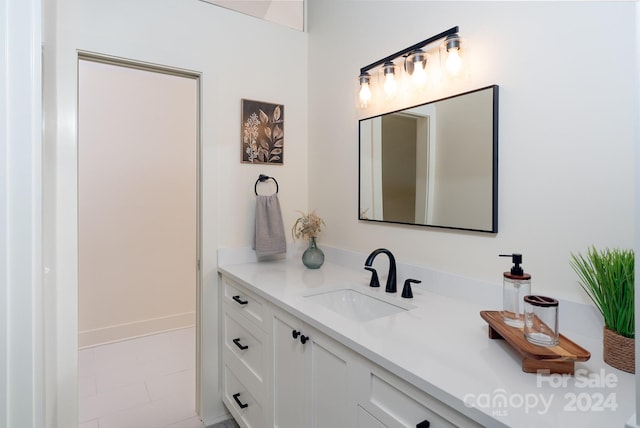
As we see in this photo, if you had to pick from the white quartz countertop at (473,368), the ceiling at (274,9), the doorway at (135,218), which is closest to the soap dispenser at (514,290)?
the white quartz countertop at (473,368)

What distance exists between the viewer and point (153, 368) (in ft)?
8.32

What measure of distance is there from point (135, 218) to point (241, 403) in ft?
6.68

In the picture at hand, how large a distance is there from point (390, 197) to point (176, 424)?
174 cm

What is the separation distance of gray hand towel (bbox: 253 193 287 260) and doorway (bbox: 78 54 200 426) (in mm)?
1203

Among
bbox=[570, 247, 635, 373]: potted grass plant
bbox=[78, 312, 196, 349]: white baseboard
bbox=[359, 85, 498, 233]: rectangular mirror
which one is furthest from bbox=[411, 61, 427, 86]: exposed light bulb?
bbox=[78, 312, 196, 349]: white baseboard

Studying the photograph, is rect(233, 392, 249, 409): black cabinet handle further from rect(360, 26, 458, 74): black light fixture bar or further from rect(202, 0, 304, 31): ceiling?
rect(202, 0, 304, 31): ceiling

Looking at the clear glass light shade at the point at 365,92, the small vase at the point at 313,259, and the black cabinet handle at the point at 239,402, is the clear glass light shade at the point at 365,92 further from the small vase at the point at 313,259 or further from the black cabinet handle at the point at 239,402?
the black cabinet handle at the point at 239,402

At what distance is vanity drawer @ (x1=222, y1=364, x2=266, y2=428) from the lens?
5.20ft

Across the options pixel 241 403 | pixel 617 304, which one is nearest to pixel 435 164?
pixel 617 304

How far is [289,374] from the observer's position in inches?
52.0

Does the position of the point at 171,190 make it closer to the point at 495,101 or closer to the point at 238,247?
the point at 238,247

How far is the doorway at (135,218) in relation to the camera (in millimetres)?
2828

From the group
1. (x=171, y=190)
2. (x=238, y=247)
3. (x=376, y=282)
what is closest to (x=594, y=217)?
(x=376, y=282)

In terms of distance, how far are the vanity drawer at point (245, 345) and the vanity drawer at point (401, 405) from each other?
70cm
